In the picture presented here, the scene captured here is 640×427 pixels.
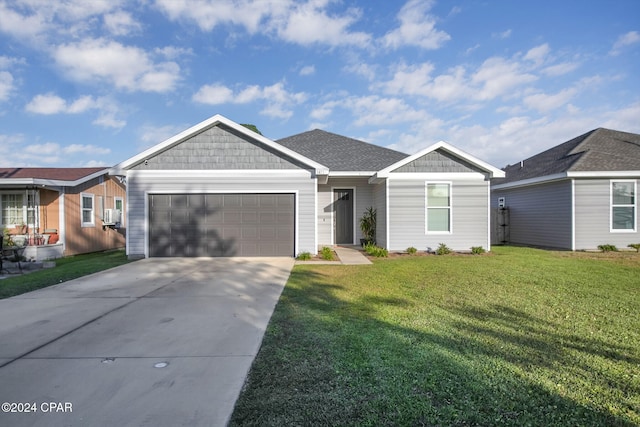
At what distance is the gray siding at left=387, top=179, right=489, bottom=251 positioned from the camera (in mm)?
12445

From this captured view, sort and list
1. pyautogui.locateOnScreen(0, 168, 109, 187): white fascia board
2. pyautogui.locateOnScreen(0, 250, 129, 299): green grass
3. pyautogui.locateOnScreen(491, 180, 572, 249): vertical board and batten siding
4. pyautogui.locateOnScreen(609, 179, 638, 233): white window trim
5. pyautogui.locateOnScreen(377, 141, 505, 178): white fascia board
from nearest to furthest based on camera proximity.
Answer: pyautogui.locateOnScreen(0, 250, 129, 299): green grass
pyautogui.locateOnScreen(0, 168, 109, 187): white fascia board
pyautogui.locateOnScreen(377, 141, 505, 178): white fascia board
pyautogui.locateOnScreen(609, 179, 638, 233): white window trim
pyautogui.locateOnScreen(491, 180, 572, 249): vertical board and batten siding

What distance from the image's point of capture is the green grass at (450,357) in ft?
8.23

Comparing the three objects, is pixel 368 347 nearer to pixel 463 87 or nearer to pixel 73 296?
pixel 73 296

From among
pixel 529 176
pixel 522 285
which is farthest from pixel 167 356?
pixel 529 176

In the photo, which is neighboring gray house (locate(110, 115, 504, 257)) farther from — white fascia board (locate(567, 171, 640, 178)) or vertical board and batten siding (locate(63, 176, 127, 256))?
white fascia board (locate(567, 171, 640, 178))

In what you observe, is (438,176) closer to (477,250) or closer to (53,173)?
(477,250)

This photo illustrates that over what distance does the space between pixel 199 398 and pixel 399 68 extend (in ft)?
52.0

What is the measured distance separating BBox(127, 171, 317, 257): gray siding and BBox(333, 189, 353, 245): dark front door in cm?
339

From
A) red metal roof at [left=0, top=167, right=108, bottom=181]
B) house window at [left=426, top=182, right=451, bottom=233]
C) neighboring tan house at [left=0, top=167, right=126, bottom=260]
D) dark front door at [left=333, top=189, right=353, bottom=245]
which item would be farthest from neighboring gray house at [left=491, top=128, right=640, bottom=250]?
red metal roof at [left=0, top=167, right=108, bottom=181]

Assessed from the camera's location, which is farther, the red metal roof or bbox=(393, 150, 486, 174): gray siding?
the red metal roof

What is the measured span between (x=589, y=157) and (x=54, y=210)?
69.9 feet

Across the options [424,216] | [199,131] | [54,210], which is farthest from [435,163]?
[54,210]

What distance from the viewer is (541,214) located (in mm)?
14742

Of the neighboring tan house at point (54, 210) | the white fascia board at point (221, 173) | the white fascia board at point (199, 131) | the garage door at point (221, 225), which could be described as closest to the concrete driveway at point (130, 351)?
the garage door at point (221, 225)
